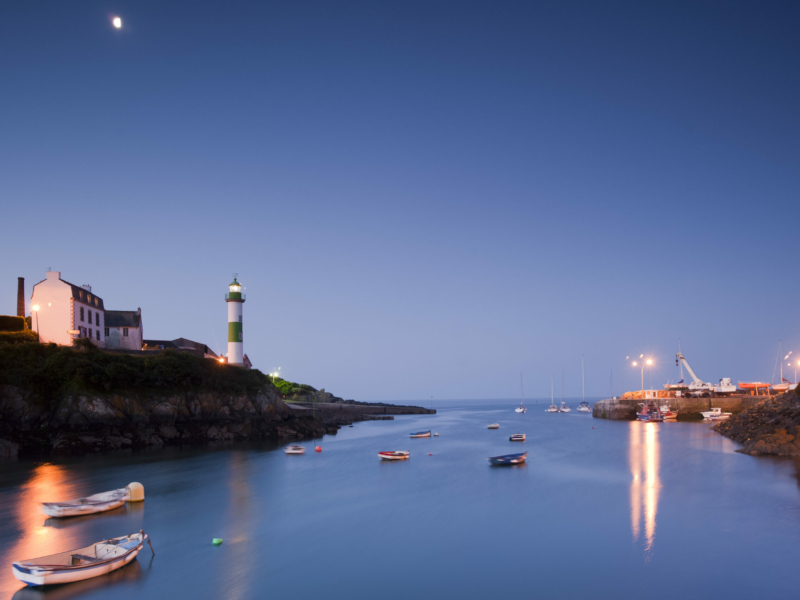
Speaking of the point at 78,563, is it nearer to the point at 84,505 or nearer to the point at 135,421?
the point at 84,505

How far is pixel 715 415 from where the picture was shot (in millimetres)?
74188

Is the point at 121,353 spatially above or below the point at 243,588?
above

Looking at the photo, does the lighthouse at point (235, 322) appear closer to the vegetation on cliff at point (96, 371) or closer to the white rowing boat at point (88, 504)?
the vegetation on cliff at point (96, 371)

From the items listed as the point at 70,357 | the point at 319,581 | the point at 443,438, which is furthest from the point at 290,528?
the point at 443,438

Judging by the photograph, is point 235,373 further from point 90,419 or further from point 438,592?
point 438,592

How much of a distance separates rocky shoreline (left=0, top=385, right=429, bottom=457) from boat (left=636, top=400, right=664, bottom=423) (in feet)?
177

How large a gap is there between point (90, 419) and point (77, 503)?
882 inches

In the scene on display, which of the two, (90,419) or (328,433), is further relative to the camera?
(328,433)

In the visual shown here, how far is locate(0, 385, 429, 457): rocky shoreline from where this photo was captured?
38.4 m

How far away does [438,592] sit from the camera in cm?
1431

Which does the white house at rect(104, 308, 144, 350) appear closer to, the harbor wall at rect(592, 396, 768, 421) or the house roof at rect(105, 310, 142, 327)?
the house roof at rect(105, 310, 142, 327)

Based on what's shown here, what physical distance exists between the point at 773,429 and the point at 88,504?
4703cm

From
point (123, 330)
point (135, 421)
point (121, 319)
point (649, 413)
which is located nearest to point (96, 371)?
point (135, 421)

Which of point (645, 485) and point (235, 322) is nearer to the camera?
point (645, 485)
